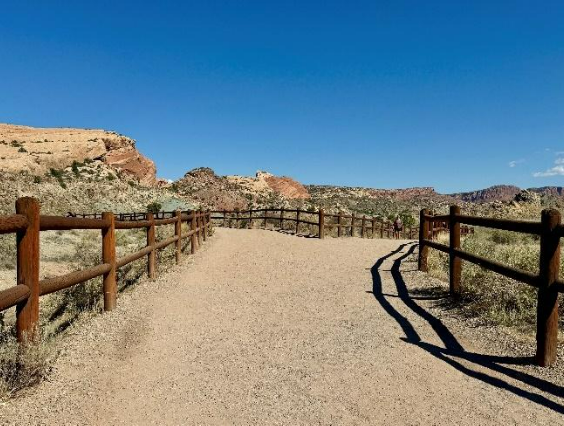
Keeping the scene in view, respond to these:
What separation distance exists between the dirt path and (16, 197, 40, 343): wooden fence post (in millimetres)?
534

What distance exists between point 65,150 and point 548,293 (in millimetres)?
79459

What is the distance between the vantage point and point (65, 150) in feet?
243

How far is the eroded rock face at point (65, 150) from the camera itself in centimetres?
6675

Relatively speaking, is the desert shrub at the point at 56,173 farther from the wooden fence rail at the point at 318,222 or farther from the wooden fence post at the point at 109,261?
the wooden fence post at the point at 109,261

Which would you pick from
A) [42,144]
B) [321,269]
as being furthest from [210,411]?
[42,144]

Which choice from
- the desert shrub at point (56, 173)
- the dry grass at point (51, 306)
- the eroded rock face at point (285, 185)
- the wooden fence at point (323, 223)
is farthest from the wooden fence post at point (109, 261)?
→ the eroded rock face at point (285, 185)

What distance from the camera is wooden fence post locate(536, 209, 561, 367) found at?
16.2 ft

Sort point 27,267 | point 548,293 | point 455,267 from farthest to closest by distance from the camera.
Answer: point 455,267
point 548,293
point 27,267

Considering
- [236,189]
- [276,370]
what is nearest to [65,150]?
[236,189]

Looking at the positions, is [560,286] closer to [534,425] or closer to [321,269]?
[534,425]

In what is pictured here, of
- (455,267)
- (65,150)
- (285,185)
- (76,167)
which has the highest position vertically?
(65,150)

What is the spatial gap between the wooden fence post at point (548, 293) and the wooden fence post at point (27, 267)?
523 centimetres

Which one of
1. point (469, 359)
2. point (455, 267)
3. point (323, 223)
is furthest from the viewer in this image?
point (323, 223)

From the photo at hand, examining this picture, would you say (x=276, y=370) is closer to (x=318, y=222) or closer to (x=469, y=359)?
(x=469, y=359)
